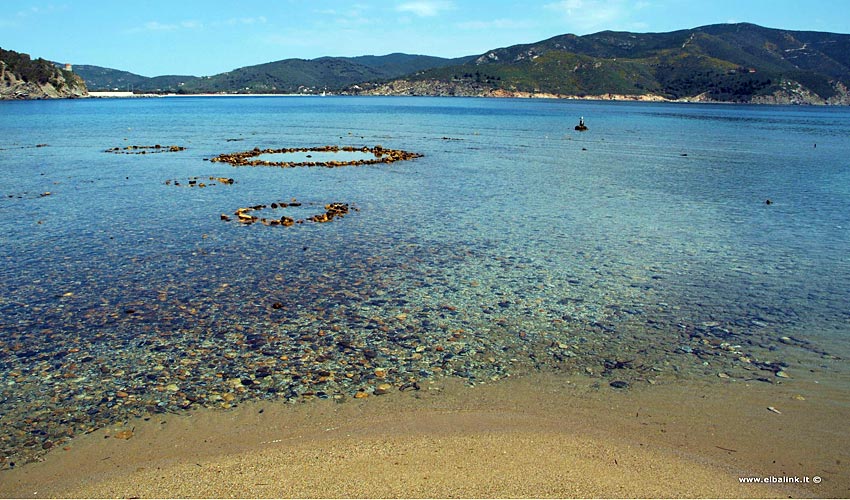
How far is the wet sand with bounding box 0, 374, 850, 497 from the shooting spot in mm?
8375

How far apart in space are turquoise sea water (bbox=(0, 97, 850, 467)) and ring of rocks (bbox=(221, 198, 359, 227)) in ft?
1.77

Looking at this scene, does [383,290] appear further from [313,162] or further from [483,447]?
[313,162]

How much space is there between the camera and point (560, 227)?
25719 mm

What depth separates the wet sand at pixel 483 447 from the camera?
8.38 m

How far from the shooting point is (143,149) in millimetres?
58875

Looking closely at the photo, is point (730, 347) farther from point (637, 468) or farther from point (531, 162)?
point (531, 162)

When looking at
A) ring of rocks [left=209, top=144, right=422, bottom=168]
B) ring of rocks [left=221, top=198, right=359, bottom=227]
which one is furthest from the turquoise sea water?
ring of rocks [left=209, top=144, right=422, bottom=168]

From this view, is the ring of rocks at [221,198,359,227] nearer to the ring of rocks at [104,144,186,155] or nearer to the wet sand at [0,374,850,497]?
the wet sand at [0,374,850,497]

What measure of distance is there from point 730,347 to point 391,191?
24.0 m

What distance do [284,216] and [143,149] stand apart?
4052cm

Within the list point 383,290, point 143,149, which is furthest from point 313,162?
point 383,290

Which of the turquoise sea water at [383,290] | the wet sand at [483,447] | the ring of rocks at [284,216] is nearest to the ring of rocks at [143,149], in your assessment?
the turquoise sea water at [383,290]

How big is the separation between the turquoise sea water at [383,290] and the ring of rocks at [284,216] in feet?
1.77

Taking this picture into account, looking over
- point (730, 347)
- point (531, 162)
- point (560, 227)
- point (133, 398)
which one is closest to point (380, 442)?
point (133, 398)
